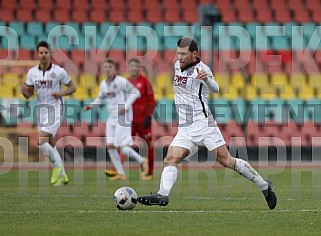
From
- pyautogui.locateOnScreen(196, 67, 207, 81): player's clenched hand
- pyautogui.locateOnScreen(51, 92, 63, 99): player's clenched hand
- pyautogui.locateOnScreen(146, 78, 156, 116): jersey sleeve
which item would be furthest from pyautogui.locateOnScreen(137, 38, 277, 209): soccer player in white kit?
Result: pyautogui.locateOnScreen(146, 78, 156, 116): jersey sleeve

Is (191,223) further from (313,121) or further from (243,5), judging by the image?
(243,5)

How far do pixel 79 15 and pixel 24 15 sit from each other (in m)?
1.66

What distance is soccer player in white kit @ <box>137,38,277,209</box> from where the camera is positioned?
10.9m

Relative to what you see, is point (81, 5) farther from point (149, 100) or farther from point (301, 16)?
point (149, 100)

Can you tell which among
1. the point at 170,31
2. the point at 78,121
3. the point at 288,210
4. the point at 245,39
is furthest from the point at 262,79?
the point at 288,210

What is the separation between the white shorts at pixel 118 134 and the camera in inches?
711

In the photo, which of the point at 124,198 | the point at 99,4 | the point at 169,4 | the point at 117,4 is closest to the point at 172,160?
the point at 124,198

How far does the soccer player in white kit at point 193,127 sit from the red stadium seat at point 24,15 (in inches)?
602

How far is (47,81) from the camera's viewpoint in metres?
15.6

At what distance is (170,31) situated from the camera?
2578cm

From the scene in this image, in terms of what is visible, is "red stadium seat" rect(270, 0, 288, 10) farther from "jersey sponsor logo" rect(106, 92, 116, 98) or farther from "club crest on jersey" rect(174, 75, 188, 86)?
"club crest on jersey" rect(174, 75, 188, 86)

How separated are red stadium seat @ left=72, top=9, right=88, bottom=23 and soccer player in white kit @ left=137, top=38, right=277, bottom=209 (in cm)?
1539

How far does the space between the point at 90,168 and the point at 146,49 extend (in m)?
5.55

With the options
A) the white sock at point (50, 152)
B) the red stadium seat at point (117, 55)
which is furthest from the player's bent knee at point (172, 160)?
the red stadium seat at point (117, 55)
